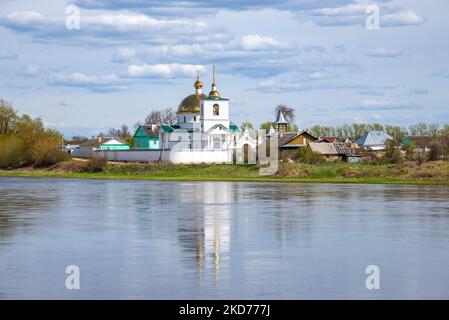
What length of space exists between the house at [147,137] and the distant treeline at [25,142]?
34.7 ft

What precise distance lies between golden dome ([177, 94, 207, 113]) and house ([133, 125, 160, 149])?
270 inches

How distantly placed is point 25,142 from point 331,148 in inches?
1414

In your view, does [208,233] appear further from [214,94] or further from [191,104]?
[191,104]

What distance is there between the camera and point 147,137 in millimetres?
112812

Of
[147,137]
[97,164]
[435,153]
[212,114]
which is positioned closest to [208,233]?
[435,153]

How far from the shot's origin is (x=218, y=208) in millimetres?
36156

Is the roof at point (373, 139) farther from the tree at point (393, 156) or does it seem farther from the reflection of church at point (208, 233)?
the reflection of church at point (208, 233)

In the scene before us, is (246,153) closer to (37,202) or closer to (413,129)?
(37,202)

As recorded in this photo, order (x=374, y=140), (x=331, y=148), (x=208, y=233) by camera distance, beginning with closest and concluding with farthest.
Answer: (x=208, y=233)
(x=331, y=148)
(x=374, y=140)

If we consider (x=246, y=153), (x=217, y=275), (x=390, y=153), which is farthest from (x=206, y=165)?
(x=217, y=275)

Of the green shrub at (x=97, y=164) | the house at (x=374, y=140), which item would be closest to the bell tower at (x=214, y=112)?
the green shrub at (x=97, y=164)

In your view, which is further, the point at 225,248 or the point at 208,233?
the point at 208,233

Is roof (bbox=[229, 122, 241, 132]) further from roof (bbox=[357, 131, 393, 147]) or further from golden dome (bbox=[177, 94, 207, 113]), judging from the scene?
roof (bbox=[357, 131, 393, 147])
